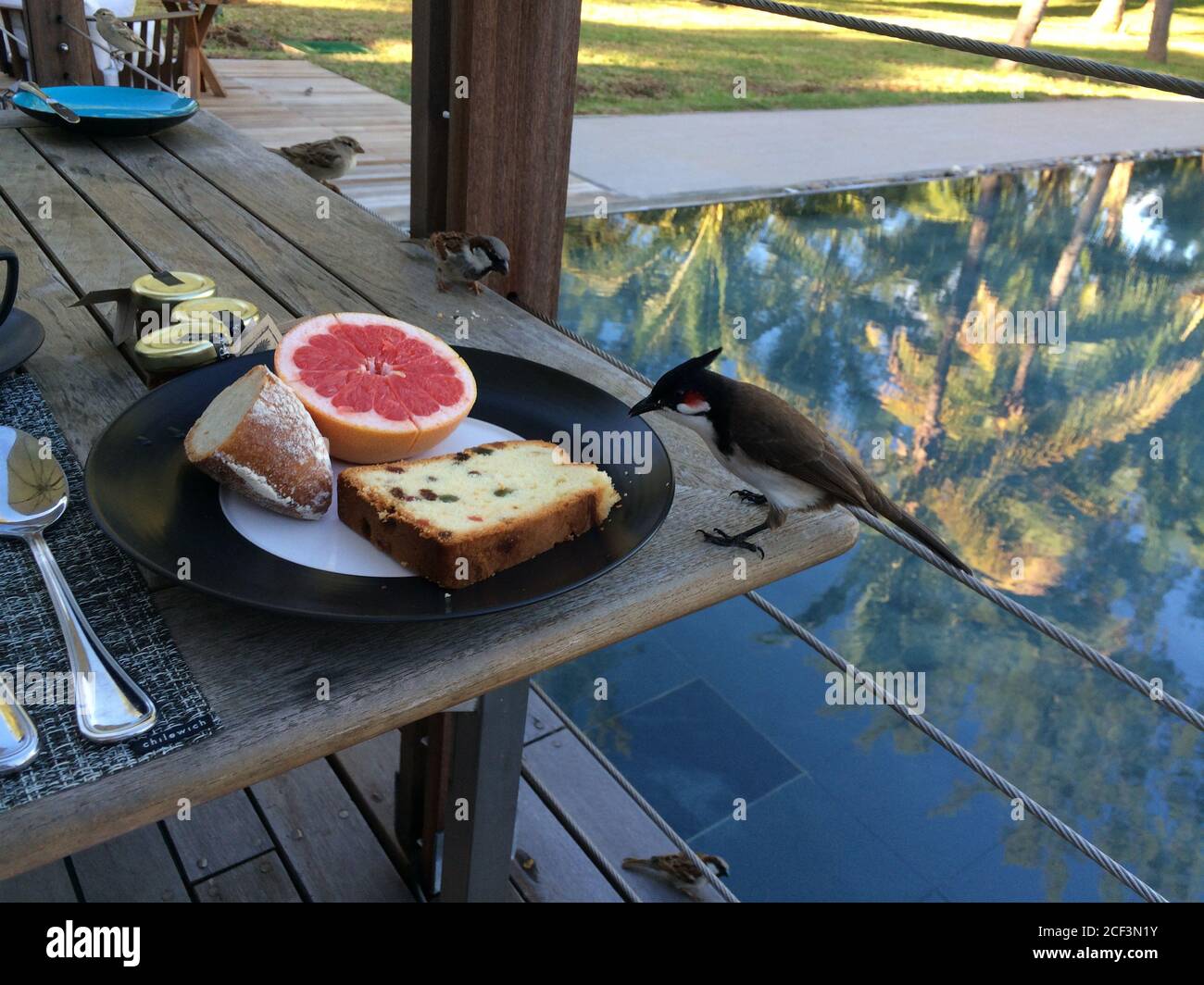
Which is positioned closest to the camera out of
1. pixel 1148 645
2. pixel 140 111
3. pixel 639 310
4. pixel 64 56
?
pixel 140 111

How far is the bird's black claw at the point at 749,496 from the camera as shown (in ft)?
3.38

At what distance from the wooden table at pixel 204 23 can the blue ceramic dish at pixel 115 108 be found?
5666 millimetres

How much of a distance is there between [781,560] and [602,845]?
1.64 metres

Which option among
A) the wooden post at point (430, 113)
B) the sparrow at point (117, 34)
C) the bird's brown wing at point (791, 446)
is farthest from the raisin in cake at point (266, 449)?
the sparrow at point (117, 34)

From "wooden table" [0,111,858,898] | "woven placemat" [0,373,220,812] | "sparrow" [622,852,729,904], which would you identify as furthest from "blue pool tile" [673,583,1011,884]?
"woven placemat" [0,373,220,812]

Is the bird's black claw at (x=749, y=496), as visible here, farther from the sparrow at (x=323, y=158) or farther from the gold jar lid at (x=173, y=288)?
the sparrow at (x=323, y=158)

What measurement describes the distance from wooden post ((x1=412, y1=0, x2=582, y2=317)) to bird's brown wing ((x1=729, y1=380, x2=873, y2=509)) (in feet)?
2.17

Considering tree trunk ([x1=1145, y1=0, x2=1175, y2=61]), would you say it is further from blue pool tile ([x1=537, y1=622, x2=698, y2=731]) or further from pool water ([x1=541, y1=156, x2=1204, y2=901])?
blue pool tile ([x1=537, y1=622, x2=698, y2=731])

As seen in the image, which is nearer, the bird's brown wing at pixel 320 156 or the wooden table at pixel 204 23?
the bird's brown wing at pixel 320 156

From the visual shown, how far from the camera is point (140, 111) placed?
6.92 ft

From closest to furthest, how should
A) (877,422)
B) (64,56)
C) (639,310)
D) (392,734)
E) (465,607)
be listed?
(465,607), (392,734), (64,56), (877,422), (639,310)
